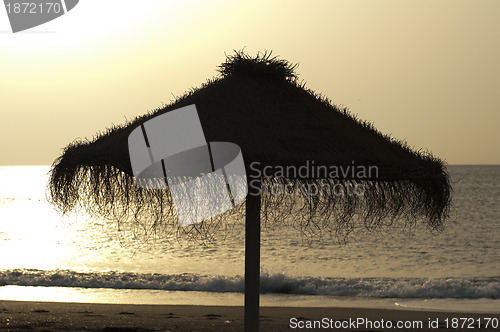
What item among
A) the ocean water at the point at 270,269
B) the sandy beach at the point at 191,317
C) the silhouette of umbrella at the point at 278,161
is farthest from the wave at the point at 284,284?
the silhouette of umbrella at the point at 278,161

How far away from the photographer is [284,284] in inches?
642

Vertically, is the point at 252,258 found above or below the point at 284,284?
above

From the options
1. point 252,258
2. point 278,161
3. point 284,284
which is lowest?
point 284,284

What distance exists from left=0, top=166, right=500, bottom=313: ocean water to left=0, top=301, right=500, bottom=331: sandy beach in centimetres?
136

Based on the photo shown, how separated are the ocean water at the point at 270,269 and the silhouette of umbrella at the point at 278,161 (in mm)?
3827

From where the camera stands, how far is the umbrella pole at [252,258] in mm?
6567

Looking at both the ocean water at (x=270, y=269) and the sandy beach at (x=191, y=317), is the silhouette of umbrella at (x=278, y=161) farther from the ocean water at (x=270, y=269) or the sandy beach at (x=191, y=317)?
the ocean water at (x=270, y=269)

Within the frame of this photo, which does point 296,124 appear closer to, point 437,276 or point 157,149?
point 157,149

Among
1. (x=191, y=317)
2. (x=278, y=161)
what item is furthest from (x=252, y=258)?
(x=191, y=317)

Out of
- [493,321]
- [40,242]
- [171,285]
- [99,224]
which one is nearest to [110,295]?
[171,285]

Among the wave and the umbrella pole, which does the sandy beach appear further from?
the wave

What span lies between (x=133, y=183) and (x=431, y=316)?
25.5 ft

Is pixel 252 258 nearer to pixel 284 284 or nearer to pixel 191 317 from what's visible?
pixel 191 317

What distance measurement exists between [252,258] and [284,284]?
9934 millimetres
